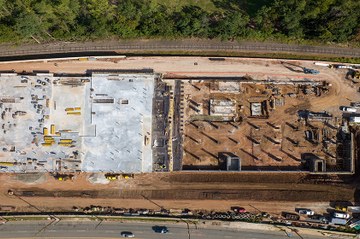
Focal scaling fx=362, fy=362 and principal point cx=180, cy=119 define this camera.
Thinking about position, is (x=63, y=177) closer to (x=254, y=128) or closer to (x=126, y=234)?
(x=126, y=234)

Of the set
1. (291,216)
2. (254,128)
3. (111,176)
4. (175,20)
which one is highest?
(175,20)

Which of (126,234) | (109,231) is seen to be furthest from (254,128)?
(109,231)

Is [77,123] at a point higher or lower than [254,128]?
higher

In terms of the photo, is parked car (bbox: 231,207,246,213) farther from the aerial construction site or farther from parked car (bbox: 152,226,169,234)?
parked car (bbox: 152,226,169,234)

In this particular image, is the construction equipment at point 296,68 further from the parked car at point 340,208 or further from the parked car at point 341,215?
the parked car at point 341,215

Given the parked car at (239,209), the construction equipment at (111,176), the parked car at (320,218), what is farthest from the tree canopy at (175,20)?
the parked car at (320,218)
